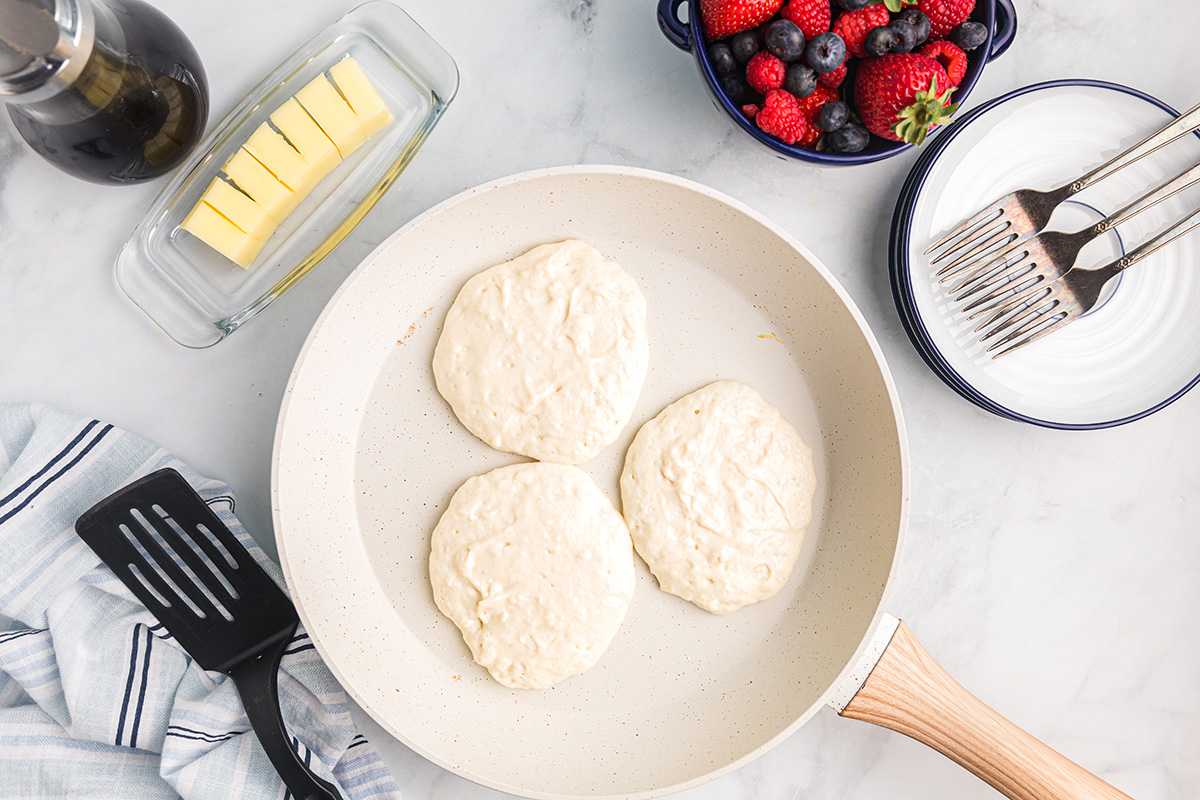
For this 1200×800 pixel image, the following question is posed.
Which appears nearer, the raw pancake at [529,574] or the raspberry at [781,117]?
the raspberry at [781,117]

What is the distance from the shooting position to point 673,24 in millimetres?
1098

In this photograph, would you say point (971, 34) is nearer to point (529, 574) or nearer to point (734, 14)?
point (734, 14)

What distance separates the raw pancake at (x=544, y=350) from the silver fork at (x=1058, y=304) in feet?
2.09

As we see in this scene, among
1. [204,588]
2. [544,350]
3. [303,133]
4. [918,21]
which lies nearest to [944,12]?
[918,21]

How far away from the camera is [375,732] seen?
4.15 feet

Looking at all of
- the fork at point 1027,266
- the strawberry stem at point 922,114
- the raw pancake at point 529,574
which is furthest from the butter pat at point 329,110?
the fork at point 1027,266

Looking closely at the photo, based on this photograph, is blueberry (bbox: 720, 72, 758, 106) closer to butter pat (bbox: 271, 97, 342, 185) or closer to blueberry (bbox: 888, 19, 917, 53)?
blueberry (bbox: 888, 19, 917, 53)

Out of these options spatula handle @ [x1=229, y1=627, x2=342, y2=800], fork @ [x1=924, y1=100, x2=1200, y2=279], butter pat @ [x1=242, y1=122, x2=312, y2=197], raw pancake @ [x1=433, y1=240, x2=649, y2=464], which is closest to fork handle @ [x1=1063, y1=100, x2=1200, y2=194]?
fork @ [x1=924, y1=100, x2=1200, y2=279]

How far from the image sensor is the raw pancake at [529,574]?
1.15m

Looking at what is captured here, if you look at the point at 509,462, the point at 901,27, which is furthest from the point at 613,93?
the point at 509,462

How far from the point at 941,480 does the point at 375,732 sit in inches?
44.6

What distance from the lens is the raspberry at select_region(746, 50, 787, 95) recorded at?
3.38 feet

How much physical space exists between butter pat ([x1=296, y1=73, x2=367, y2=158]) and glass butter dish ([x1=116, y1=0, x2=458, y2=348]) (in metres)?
0.06

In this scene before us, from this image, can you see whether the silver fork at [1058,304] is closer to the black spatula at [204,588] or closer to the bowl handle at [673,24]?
the bowl handle at [673,24]
